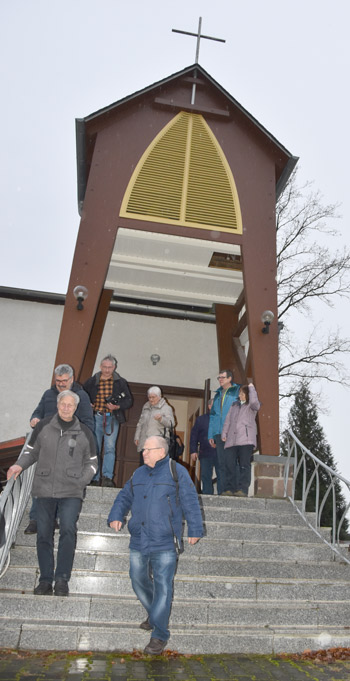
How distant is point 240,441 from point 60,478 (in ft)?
9.61

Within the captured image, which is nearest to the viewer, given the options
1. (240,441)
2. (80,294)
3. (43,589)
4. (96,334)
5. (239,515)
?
(43,589)

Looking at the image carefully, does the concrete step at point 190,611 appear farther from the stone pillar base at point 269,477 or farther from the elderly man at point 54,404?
the stone pillar base at point 269,477

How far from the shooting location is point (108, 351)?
39.3ft

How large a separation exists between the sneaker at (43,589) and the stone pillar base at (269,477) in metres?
3.78

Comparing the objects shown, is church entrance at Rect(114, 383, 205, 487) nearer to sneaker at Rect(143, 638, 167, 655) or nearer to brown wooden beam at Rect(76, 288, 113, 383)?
brown wooden beam at Rect(76, 288, 113, 383)

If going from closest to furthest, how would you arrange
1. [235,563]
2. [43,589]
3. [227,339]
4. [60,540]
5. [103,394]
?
1. [43,589]
2. [60,540]
3. [235,563]
4. [103,394]
5. [227,339]

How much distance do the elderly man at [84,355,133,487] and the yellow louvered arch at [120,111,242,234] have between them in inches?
100

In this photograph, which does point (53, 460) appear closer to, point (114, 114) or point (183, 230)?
point (183, 230)

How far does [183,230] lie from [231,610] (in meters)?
5.67

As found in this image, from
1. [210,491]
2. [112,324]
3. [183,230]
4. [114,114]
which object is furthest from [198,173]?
[210,491]

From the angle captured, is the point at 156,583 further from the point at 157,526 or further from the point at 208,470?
the point at 208,470

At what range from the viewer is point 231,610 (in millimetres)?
4738

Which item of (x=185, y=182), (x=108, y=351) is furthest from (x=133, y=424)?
(x=185, y=182)

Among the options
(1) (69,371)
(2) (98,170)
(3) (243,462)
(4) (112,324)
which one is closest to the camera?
(1) (69,371)
